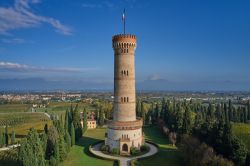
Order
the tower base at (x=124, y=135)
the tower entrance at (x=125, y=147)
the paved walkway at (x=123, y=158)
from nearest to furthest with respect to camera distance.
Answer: the paved walkway at (x=123, y=158)
the tower base at (x=124, y=135)
the tower entrance at (x=125, y=147)

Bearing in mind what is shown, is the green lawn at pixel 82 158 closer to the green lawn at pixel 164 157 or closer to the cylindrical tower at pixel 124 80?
the green lawn at pixel 164 157

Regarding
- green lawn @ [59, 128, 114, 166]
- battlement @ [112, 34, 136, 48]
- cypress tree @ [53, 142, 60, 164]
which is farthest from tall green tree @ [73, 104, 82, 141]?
battlement @ [112, 34, 136, 48]

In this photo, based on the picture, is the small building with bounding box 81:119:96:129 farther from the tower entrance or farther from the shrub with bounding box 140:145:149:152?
the shrub with bounding box 140:145:149:152

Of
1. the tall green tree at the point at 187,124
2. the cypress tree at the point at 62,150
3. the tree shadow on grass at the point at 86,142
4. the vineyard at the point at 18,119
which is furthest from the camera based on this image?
the vineyard at the point at 18,119

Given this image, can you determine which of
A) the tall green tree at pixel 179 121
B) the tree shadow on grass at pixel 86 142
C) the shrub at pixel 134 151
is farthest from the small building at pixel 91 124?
the shrub at pixel 134 151

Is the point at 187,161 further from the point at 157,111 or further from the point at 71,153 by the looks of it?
the point at 157,111

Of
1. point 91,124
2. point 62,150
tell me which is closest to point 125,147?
point 62,150

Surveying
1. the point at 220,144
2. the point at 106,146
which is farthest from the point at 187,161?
the point at 106,146

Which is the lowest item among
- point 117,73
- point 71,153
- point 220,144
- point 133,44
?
point 71,153
